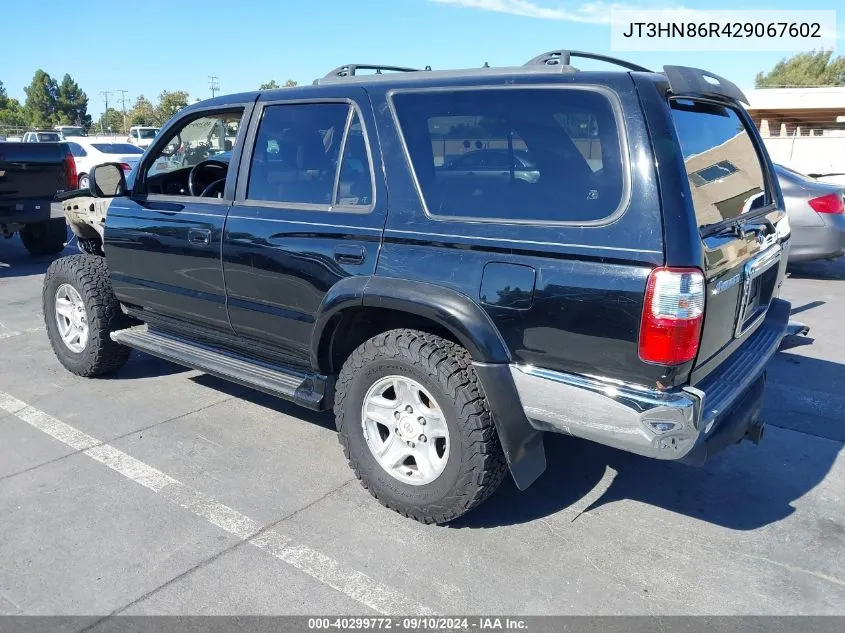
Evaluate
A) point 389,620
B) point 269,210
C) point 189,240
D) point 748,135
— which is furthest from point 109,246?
point 748,135

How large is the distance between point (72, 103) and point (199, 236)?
10526cm

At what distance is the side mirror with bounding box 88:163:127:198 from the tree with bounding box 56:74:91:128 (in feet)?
311

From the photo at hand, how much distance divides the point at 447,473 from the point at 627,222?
4.28 feet

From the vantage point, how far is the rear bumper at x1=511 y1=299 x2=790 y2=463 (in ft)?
8.36

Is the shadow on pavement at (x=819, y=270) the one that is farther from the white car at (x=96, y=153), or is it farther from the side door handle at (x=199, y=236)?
the white car at (x=96, y=153)

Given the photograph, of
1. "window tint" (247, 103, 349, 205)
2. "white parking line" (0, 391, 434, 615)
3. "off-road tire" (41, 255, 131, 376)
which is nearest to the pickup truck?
"off-road tire" (41, 255, 131, 376)

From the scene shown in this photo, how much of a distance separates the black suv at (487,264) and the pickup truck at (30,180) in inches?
236

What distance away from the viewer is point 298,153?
3668 millimetres

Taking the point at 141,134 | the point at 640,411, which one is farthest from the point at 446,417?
the point at 141,134

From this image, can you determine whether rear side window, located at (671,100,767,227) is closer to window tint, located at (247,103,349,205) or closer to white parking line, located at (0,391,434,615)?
window tint, located at (247,103,349,205)

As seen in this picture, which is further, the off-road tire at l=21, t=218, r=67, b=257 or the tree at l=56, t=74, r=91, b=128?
the tree at l=56, t=74, r=91, b=128

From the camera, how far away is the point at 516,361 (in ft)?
9.29

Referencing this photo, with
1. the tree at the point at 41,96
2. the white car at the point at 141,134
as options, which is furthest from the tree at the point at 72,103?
the white car at the point at 141,134

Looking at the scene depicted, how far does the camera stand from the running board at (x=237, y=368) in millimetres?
3553
